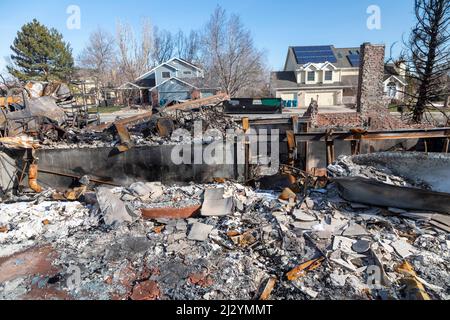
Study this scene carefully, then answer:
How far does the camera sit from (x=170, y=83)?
28.5m

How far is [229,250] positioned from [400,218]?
2599 millimetres

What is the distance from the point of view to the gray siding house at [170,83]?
27953 millimetres

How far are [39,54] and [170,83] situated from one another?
13.8 meters

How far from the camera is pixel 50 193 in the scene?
6250 mm

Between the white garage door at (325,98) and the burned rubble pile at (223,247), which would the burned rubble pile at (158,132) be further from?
the white garage door at (325,98)

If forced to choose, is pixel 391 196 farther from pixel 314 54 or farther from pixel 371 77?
pixel 314 54

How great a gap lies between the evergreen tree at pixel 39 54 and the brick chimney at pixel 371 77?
26.3 meters

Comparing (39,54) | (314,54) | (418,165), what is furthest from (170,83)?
(418,165)

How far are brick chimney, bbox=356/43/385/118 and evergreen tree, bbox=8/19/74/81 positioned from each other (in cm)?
2626

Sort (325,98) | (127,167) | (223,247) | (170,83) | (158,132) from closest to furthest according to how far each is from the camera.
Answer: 1. (223,247)
2. (127,167)
3. (158,132)
4. (170,83)
5. (325,98)

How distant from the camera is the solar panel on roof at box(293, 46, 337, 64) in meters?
31.8

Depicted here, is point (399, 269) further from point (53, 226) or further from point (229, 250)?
point (53, 226)

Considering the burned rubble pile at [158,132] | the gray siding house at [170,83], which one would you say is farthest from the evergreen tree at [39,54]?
the burned rubble pile at [158,132]
